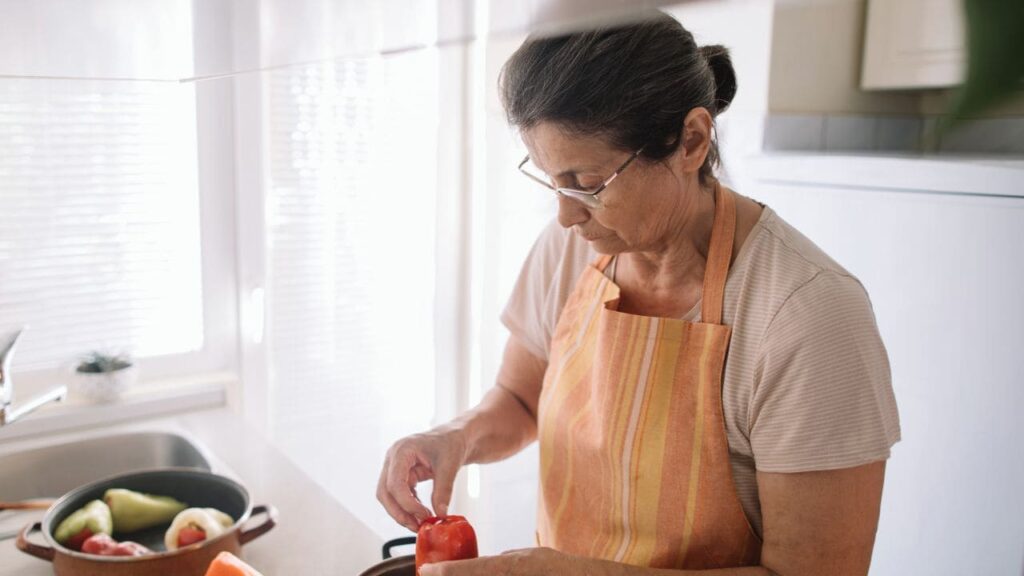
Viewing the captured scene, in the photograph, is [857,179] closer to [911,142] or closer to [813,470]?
[813,470]

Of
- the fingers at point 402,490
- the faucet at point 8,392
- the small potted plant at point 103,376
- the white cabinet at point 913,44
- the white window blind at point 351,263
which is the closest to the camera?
the white cabinet at point 913,44

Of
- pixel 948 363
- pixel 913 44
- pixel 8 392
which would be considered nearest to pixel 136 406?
pixel 8 392

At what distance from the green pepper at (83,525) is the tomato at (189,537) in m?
0.11

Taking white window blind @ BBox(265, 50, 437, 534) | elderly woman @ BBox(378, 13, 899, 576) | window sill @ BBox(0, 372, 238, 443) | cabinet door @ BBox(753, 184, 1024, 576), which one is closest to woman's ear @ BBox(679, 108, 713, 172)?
elderly woman @ BBox(378, 13, 899, 576)

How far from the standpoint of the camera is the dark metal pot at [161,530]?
88 centimetres

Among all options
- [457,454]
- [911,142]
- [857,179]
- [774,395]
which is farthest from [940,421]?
[911,142]

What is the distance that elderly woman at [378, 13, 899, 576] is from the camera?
76cm

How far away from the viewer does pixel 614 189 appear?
804mm

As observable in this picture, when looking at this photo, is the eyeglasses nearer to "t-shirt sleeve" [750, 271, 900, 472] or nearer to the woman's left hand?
"t-shirt sleeve" [750, 271, 900, 472]

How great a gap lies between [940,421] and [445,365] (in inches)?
47.6

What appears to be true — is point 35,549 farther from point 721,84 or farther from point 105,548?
point 721,84

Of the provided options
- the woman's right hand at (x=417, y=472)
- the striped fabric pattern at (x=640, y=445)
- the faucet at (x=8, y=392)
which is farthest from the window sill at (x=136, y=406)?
the striped fabric pattern at (x=640, y=445)

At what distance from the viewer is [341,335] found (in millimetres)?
1926

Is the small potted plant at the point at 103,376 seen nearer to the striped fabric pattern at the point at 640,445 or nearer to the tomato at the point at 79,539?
the tomato at the point at 79,539
